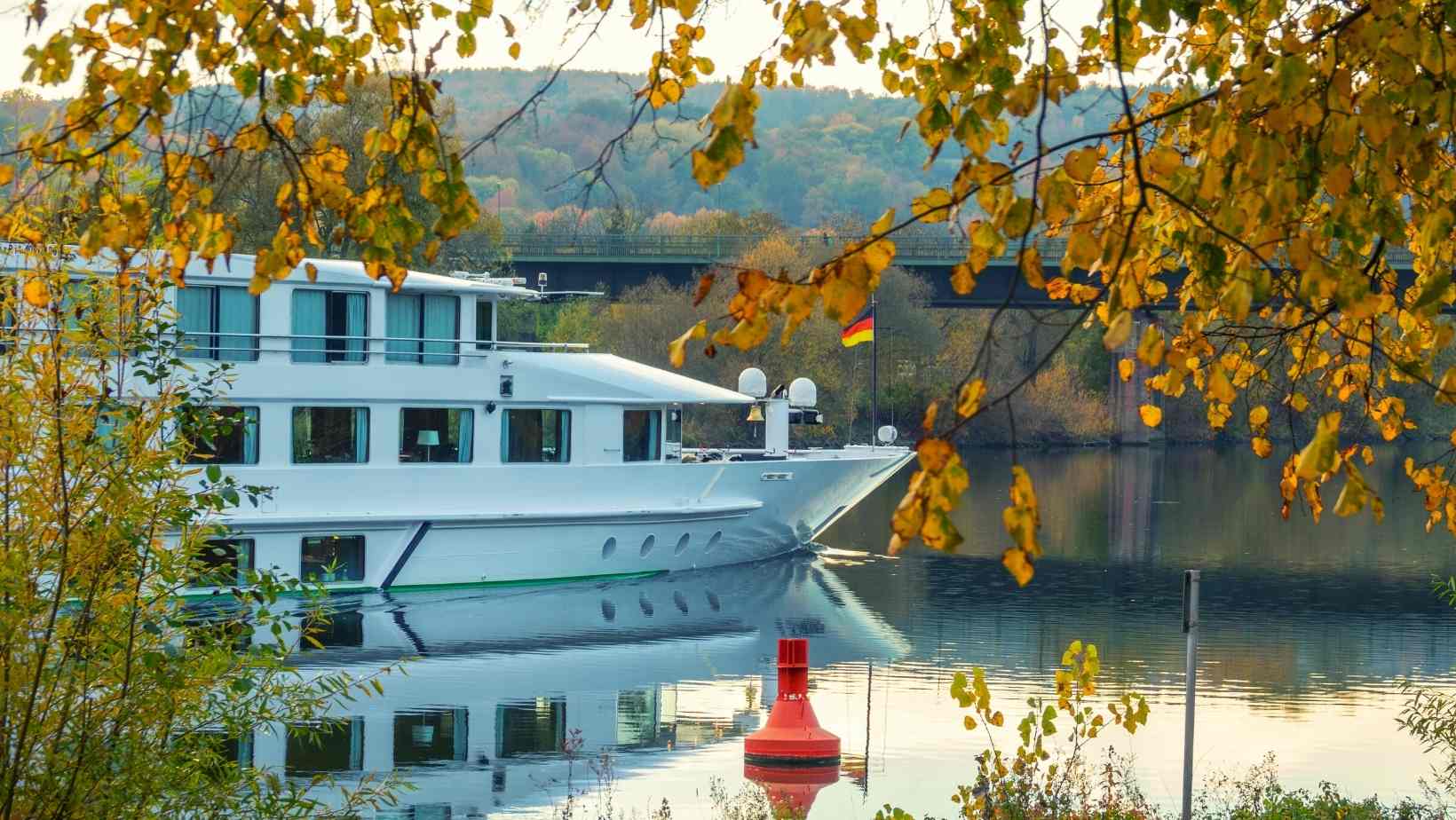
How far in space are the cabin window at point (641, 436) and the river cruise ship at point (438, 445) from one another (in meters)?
0.03

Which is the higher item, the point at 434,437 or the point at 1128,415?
the point at 434,437

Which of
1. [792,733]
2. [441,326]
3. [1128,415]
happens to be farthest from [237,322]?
[1128,415]

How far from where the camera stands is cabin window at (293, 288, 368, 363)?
23.4m

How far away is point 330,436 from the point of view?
2372cm

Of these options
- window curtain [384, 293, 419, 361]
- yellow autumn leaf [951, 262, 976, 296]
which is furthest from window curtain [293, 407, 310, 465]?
yellow autumn leaf [951, 262, 976, 296]

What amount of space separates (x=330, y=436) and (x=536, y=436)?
9.26 ft

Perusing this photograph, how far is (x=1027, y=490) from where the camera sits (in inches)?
142

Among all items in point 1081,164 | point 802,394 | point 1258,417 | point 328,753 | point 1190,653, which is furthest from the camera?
point 802,394

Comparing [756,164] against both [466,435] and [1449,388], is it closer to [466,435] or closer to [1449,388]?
[466,435]

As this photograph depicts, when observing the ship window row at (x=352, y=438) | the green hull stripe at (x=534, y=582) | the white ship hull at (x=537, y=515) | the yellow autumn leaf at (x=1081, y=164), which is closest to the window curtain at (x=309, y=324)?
the ship window row at (x=352, y=438)

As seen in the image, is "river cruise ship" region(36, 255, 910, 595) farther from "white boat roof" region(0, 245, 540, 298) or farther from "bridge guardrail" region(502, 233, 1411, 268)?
"bridge guardrail" region(502, 233, 1411, 268)

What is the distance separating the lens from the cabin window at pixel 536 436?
24.8 meters

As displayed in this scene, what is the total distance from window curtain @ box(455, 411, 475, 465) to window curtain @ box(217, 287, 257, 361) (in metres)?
2.88

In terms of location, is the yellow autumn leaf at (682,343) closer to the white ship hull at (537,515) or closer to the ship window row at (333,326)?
the ship window row at (333,326)
